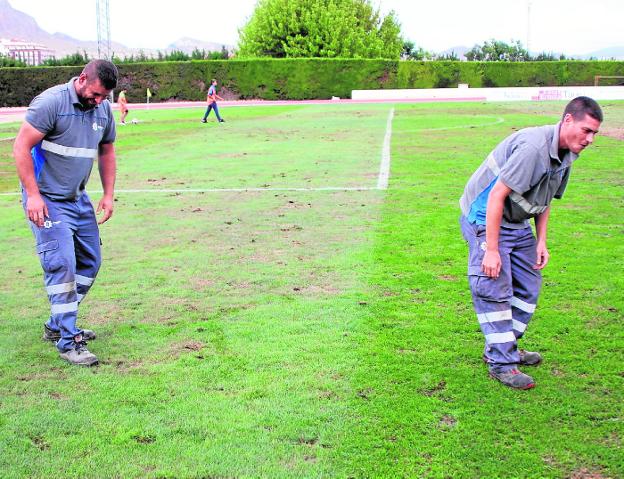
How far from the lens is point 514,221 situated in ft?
16.3

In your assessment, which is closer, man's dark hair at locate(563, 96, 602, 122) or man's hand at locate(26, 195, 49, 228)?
man's dark hair at locate(563, 96, 602, 122)

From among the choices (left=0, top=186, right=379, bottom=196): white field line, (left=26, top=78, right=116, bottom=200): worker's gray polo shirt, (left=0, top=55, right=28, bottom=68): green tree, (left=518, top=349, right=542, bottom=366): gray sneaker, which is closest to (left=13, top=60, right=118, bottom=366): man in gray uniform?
(left=26, top=78, right=116, bottom=200): worker's gray polo shirt

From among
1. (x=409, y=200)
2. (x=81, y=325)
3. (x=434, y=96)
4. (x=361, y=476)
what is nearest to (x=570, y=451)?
(x=361, y=476)

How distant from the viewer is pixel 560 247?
28.2ft

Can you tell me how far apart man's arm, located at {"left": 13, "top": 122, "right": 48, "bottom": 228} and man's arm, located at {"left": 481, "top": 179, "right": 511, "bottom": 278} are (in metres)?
2.99

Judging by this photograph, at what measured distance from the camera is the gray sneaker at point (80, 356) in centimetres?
534

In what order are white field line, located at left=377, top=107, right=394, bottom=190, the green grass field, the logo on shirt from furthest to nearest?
white field line, located at left=377, top=107, right=394, bottom=190, the logo on shirt, the green grass field

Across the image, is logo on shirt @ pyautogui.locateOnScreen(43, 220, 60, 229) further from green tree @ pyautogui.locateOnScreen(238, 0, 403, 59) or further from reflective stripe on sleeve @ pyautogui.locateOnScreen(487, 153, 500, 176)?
green tree @ pyautogui.locateOnScreen(238, 0, 403, 59)

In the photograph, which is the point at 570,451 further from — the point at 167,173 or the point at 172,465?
the point at 167,173

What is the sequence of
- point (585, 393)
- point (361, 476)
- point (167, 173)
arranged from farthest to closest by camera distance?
point (167, 173)
point (585, 393)
point (361, 476)

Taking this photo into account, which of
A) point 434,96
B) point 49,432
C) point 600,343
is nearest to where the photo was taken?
point 49,432

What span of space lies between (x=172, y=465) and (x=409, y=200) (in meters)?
8.27

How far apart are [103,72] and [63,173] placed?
795 millimetres

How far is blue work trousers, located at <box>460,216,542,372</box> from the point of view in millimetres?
4938
